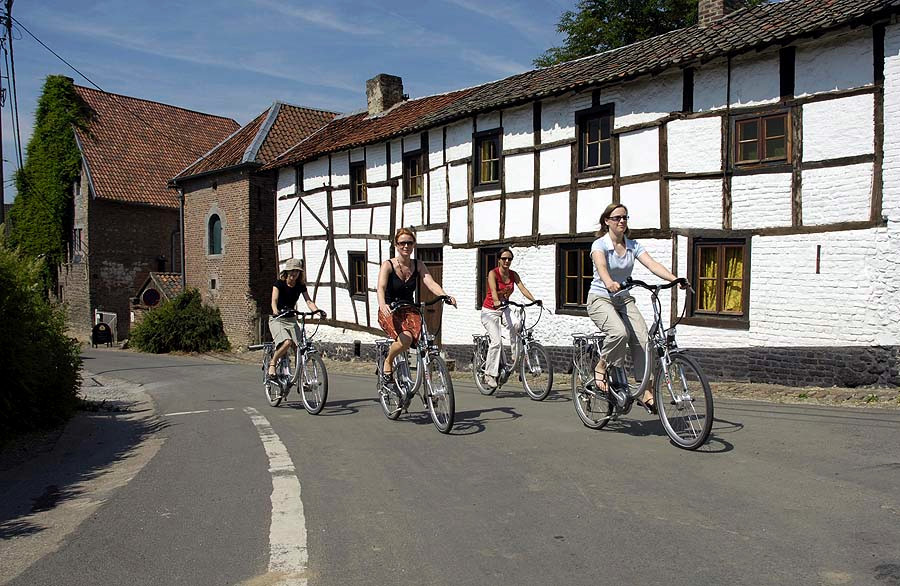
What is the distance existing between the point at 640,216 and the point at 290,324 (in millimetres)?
7314

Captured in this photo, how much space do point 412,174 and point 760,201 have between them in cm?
1015

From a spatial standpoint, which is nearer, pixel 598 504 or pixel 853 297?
pixel 598 504

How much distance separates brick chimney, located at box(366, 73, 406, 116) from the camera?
2534 centimetres

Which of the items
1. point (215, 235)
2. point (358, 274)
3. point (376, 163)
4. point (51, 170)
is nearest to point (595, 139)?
point (376, 163)

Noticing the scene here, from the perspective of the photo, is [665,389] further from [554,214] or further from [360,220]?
[360,220]

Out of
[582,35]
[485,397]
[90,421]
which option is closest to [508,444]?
[485,397]

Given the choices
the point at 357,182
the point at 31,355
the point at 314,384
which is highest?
the point at 357,182

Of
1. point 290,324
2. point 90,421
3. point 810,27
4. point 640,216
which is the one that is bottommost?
point 90,421

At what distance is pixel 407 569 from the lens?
364cm

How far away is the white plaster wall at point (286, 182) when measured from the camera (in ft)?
82.8

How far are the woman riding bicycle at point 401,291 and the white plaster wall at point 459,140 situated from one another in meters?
10.6

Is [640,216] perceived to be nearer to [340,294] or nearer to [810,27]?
[810,27]

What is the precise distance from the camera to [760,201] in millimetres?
12055

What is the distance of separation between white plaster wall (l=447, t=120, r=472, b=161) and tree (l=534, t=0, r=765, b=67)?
1411 centimetres
